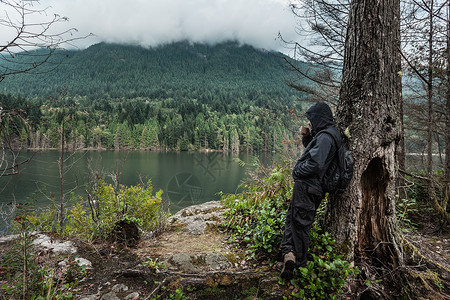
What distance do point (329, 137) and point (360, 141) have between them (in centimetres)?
50

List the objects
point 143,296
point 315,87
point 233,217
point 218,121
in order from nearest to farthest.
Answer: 1. point 143,296
2. point 233,217
3. point 315,87
4. point 218,121

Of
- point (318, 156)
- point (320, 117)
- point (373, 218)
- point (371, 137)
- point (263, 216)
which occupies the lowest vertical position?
point (263, 216)

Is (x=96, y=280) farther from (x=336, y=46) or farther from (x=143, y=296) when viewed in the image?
(x=336, y=46)

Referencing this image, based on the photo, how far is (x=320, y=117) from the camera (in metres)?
3.00

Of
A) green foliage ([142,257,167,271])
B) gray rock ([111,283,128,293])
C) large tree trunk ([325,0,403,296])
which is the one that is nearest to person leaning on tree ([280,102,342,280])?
large tree trunk ([325,0,403,296])

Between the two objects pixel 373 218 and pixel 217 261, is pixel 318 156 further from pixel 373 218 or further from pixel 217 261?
pixel 217 261

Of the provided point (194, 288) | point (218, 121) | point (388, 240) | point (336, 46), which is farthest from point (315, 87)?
point (218, 121)

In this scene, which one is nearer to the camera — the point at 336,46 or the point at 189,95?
the point at 336,46

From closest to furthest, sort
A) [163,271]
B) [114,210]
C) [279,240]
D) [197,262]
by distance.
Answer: [163,271]
[279,240]
[197,262]
[114,210]

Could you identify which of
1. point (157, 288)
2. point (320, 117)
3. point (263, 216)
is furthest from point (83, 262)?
point (320, 117)

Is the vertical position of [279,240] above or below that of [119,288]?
above

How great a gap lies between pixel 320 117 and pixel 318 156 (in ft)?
2.06

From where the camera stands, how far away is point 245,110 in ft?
472

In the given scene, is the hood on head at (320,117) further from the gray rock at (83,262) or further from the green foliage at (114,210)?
the gray rock at (83,262)
